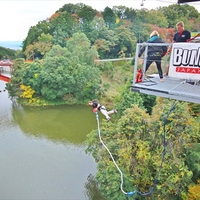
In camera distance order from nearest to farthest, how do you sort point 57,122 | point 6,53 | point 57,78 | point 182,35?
point 182,35 < point 57,122 < point 57,78 < point 6,53

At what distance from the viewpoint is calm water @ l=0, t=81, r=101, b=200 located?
10023 millimetres

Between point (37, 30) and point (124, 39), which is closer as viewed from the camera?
point (37, 30)

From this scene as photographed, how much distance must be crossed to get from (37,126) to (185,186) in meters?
11.3

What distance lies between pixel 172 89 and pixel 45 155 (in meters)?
9.97

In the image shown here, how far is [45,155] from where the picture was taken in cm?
1257

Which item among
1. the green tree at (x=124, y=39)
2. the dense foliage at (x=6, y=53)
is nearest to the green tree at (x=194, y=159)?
the green tree at (x=124, y=39)

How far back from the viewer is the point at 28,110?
63.8 feet

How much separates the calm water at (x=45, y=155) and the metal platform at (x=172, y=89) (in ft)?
22.9

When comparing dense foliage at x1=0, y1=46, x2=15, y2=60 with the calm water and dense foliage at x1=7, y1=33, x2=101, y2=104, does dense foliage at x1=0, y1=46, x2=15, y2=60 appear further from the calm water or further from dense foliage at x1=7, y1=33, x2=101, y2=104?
the calm water

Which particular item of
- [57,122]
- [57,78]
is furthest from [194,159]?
[57,78]

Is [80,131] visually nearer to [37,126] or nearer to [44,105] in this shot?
[37,126]

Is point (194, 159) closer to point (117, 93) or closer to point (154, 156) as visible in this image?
point (154, 156)

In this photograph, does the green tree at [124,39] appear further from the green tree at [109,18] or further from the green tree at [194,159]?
the green tree at [194,159]

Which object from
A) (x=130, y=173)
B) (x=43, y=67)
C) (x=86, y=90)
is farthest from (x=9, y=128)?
(x=130, y=173)
